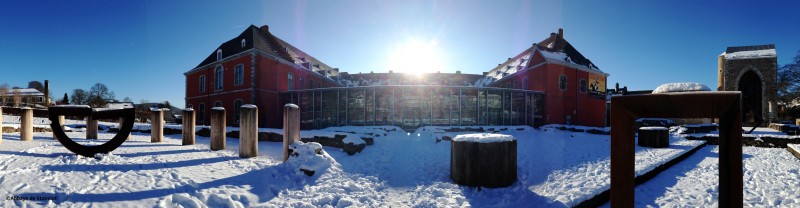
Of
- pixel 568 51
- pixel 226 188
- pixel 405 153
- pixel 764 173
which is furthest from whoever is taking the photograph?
pixel 568 51

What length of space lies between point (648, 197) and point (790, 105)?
43084 millimetres

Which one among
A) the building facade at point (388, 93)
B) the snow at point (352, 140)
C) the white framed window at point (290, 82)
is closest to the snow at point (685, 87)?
the building facade at point (388, 93)

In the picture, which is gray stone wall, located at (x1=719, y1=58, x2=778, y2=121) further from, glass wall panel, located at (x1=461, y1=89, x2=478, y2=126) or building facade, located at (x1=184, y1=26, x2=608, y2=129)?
glass wall panel, located at (x1=461, y1=89, x2=478, y2=126)

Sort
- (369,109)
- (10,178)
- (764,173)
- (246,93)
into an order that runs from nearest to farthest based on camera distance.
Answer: (10,178), (764,173), (369,109), (246,93)

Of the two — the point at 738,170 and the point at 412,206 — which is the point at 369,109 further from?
the point at 738,170

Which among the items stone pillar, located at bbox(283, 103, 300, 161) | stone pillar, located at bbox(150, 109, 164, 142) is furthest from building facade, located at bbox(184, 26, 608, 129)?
stone pillar, located at bbox(283, 103, 300, 161)

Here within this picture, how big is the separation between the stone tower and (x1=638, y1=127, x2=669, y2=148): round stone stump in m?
30.7

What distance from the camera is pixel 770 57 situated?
32.7 meters

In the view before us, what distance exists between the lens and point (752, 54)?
3406 centimetres

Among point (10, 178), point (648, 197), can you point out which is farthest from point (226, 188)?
point (648, 197)

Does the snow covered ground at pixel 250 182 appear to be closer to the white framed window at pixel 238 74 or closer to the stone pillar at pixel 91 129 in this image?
the stone pillar at pixel 91 129

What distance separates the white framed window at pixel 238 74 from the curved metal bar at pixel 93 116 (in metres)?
18.1

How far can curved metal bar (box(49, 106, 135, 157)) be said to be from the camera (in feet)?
20.6

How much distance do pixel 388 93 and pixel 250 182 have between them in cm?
1400
